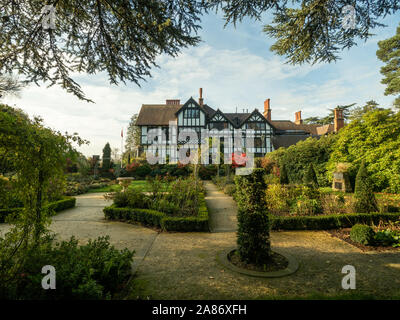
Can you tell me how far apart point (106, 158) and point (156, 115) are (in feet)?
28.9

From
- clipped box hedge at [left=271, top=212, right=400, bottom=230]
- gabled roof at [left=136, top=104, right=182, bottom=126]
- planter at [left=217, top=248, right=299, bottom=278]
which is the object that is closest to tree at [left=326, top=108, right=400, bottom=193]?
clipped box hedge at [left=271, top=212, right=400, bottom=230]

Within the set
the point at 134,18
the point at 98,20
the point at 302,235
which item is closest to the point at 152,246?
the point at 302,235

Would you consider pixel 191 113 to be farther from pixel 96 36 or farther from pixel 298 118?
pixel 96 36

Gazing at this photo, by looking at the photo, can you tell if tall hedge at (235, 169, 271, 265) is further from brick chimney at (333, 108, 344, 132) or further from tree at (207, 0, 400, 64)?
brick chimney at (333, 108, 344, 132)

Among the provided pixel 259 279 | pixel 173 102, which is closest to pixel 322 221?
pixel 259 279

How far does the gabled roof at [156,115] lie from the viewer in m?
26.1

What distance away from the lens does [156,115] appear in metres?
27.2

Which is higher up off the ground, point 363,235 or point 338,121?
point 338,121

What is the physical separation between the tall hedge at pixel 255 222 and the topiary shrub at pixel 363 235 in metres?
2.54

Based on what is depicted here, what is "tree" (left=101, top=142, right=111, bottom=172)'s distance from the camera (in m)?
22.0

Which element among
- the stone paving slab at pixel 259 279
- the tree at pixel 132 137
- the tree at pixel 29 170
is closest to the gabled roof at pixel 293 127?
the tree at pixel 132 137

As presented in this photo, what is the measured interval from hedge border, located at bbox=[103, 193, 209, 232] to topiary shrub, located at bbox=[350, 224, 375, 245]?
11.4ft

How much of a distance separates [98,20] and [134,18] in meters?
0.92
